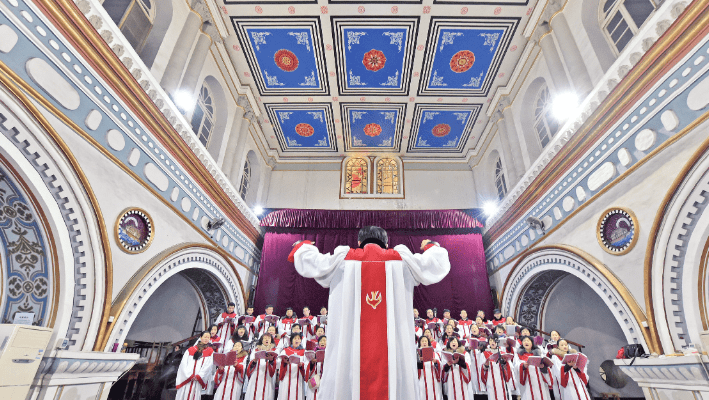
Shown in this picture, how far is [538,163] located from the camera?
6.46m

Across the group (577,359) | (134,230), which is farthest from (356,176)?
(577,359)

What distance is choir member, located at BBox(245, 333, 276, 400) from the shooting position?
17.3 feet

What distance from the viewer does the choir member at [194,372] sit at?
16.4 ft

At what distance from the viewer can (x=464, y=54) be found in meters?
7.98

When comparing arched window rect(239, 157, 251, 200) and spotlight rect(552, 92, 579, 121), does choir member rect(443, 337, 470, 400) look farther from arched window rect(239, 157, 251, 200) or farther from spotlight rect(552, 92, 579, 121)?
arched window rect(239, 157, 251, 200)

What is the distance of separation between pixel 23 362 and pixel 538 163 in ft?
25.2

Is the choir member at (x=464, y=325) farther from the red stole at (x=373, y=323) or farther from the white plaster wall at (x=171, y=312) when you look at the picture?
the white plaster wall at (x=171, y=312)

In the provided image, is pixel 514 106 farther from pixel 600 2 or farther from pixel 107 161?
pixel 107 161

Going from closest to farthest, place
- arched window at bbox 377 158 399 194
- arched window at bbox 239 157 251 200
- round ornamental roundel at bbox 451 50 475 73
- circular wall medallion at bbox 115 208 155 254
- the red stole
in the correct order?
the red stole < circular wall medallion at bbox 115 208 155 254 < round ornamental roundel at bbox 451 50 475 73 < arched window at bbox 239 157 251 200 < arched window at bbox 377 158 399 194

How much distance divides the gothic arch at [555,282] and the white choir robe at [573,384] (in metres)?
0.91

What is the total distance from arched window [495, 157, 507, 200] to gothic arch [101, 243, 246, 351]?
745 cm

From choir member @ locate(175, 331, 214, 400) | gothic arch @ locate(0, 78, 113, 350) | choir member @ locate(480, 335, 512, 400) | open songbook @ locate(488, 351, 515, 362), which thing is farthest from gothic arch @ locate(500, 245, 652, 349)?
gothic arch @ locate(0, 78, 113, 350)

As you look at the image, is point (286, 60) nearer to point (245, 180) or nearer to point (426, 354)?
point (245, 180)

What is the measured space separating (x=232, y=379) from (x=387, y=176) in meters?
7.78
